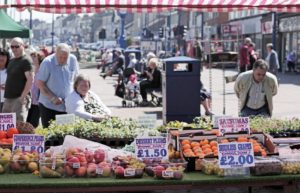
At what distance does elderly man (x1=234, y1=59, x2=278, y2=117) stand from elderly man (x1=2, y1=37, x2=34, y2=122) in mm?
2838

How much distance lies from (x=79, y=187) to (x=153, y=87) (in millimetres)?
12211

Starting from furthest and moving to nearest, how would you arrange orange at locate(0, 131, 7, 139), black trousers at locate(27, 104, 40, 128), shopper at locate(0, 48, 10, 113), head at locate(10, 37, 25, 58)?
black trousers at locate(27, 104, 40, 128), shopper at locate(0, 48, 10, 113), head at locate(10, 37, 25, 58), orange at locate(0, 131, 7, 139)

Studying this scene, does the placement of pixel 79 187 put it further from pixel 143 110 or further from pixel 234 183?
pixel 143 110

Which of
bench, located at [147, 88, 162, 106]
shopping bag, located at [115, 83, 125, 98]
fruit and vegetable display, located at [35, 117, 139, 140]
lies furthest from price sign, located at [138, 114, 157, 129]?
shopping bag, located at [115, 83, 125, 98]

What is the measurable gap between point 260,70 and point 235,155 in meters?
3.23

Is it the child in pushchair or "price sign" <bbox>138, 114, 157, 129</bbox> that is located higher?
the child in pushchair

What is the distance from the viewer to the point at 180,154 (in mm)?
5453

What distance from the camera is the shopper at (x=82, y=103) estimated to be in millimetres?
7384

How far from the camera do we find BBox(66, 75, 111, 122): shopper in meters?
7.38

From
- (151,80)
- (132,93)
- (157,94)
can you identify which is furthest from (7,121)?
(132,93)

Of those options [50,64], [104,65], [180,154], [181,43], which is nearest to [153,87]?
[50,64]

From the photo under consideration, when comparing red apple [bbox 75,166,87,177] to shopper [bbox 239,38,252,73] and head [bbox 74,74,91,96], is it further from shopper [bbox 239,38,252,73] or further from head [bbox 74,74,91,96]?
shopper [bbox 239,38,252,73]

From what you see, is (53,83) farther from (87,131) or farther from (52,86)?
(87,131)

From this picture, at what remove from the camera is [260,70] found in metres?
7.98
